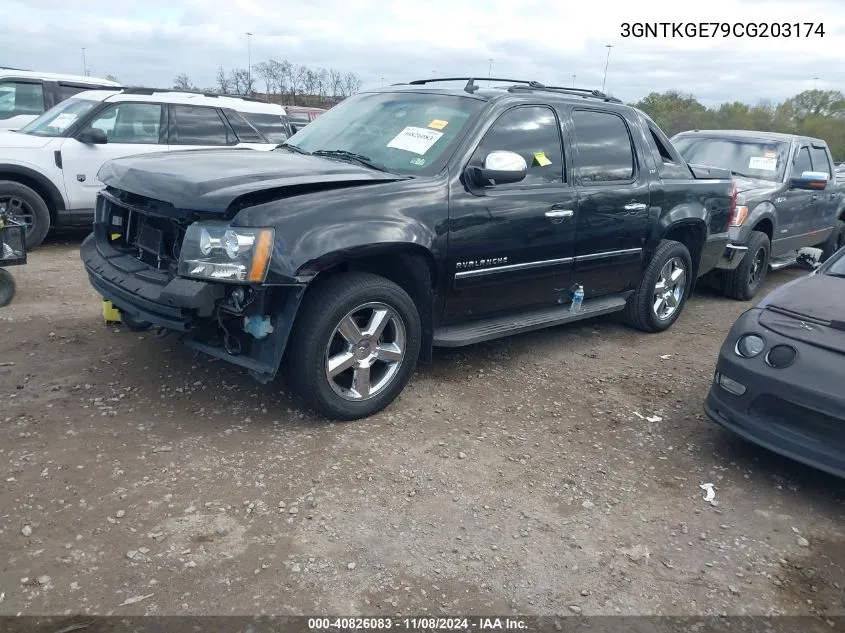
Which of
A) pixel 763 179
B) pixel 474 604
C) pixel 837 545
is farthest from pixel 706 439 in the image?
pixel 763 179

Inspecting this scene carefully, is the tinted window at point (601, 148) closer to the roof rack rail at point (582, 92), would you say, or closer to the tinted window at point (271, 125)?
the roof rack rail at point (582, 92)

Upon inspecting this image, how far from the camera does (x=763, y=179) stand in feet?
26.3

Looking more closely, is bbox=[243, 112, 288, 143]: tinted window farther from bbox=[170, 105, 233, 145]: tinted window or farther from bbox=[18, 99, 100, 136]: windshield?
bbox=[18, 99, 100, 136]: windshield

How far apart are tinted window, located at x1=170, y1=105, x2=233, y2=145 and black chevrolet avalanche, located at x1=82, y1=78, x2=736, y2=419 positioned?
4115 millimetres

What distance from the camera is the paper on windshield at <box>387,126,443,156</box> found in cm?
432

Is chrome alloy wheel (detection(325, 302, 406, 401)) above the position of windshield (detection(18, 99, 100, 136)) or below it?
below

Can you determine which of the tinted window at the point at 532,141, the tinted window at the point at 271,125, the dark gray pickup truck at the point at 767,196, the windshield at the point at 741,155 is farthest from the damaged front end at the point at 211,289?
the windshield at the point at 741,155

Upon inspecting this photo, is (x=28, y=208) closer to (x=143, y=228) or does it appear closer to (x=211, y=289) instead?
(x=143, y=228)

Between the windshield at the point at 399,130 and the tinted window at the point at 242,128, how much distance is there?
14.1ft

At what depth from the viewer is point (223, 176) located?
3.66m

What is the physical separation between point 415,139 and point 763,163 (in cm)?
557

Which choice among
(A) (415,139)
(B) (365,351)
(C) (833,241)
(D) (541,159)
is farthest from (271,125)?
(C) (833,241)

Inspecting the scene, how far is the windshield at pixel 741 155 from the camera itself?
8102mm

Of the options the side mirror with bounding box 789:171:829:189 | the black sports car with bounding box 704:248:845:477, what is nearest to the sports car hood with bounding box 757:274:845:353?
the black sports car with bounding box 704:248:845:477
